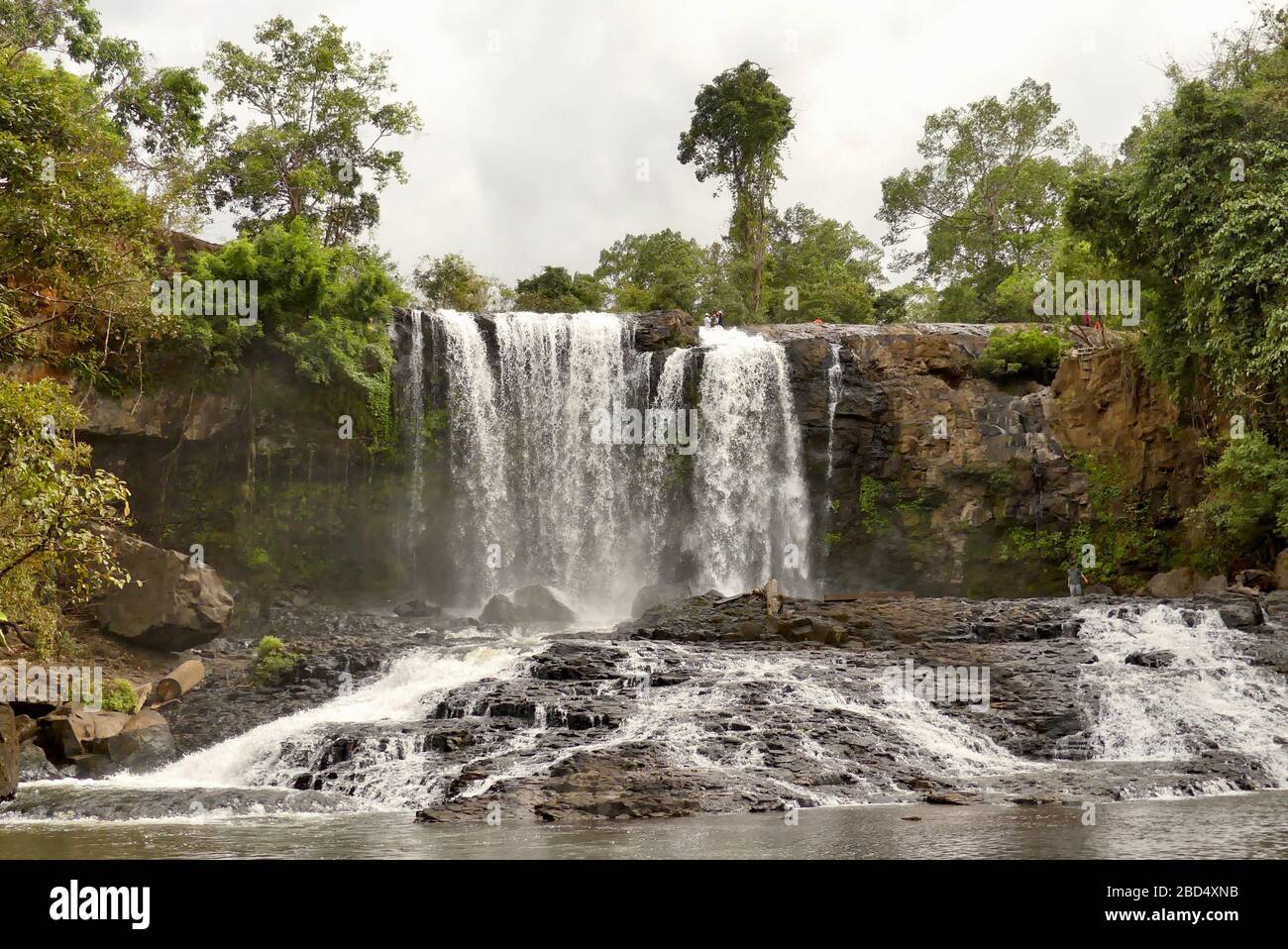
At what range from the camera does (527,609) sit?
24.7 metres

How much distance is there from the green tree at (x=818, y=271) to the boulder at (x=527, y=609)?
20.5 m

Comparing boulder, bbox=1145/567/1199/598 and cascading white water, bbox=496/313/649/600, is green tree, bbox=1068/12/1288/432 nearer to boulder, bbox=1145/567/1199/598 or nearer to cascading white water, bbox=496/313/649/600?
boulder, bbox=1145/567/1199/598

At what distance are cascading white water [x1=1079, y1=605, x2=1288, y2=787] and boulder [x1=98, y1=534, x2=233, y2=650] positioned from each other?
1575 centimetres

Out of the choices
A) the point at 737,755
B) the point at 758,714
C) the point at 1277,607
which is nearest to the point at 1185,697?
the point at 1277,607

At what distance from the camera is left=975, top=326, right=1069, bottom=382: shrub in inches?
1209

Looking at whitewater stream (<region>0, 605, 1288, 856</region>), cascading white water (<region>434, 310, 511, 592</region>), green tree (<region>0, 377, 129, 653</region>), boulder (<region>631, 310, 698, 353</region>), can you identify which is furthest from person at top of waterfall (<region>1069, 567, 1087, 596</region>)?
green tree (<region>0, 377, 129, 653</region>)

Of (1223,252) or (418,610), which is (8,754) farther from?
(1223,252)

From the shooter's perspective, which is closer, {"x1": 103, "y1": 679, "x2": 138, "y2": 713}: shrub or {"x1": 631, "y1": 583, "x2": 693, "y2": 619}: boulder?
{"x1": 103, "y1": 679, "x2": 138, "y2": 713}: shrub

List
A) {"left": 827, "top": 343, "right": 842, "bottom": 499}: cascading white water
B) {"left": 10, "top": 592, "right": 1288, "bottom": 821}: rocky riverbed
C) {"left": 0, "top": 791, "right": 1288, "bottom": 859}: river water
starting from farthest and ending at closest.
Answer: {"left": 827, "top": 343, "right": 842, "bottom": 499}: cascading white water < {"left": 10, "top": 592, "right": 1288, "bottom": 821}: rocky riverbed < {"left": 0, "top": 791, "right": 1288, "bottom": 859}: river water

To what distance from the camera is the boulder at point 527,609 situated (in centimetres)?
2434

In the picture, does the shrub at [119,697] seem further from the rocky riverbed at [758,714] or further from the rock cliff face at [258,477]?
the rock cliff face at [258,477]
